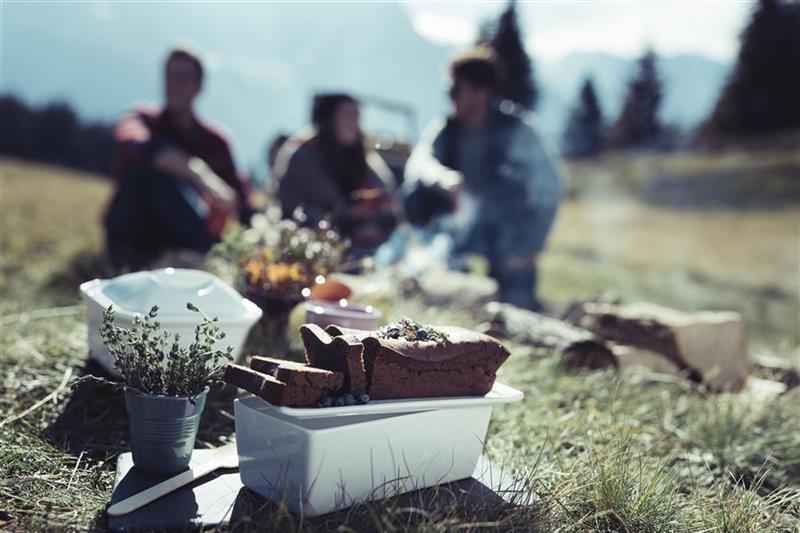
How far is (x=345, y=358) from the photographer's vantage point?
2.13 meters

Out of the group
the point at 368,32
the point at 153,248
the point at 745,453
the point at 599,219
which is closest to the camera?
the point at 745,453

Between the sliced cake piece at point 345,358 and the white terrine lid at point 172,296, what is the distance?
0.62 metres

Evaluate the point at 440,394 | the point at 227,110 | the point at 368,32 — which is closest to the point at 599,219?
the point at 227,110

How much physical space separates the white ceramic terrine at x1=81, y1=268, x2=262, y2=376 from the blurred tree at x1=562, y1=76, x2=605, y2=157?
707cm

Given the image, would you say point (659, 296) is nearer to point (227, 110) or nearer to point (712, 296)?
point (712, 296)

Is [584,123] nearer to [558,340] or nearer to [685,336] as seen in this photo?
[685,336]

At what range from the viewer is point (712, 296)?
10.4 metres

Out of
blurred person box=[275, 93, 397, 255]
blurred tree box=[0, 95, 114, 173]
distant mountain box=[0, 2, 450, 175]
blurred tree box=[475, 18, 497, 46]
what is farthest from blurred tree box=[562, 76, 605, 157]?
blurred tree box=[0, 95, 114, 173]

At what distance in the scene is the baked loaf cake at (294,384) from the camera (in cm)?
203

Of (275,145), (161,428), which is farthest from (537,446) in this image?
(275,145)

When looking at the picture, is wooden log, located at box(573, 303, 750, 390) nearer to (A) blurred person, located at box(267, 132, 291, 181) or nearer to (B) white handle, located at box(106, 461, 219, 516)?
(B) white handle, located at box(106, 461, 219, 516)

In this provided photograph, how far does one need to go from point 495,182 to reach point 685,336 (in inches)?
96.2

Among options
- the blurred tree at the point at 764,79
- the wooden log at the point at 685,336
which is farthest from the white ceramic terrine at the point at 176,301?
the blurred tree at the point at 764,79

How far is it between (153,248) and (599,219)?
1176 cm
